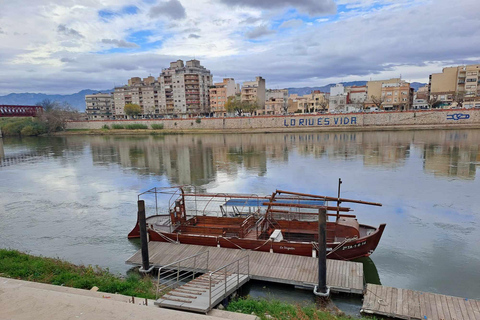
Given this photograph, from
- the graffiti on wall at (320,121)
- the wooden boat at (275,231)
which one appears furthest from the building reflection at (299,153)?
the graffiti on wall at (320,121)

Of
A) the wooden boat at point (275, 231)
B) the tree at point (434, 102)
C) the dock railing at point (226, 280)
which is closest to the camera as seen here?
the dock railing at point (226, 280)

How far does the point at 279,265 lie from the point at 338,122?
5666 centimetres

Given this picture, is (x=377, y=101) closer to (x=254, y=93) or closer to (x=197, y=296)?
(x=254, y=93)

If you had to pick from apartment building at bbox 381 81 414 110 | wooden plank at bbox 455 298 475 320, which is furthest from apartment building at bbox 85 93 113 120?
wooden plank at bbox 455 298 475 320

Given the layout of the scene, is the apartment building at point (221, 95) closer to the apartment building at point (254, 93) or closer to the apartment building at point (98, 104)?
the apartment building at point (254, 93)

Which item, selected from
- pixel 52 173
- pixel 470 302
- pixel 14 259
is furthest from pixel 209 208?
pixel 52 173

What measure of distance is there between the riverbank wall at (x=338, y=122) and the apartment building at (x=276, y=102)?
69.8ft

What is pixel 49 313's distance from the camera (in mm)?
5086

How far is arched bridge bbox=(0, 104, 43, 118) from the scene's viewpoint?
80.9 m

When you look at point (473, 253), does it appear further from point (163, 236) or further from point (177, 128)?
point (177, 128)

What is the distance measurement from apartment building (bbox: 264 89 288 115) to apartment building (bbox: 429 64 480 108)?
38.2 metres

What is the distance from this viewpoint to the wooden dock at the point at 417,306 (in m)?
6.72

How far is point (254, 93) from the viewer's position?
86938mm

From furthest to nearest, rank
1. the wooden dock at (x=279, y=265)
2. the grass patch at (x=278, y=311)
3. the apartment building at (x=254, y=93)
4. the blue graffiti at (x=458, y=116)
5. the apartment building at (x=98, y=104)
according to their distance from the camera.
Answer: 1. the apartment building at (x=98, y=104)
2. the apartment building at (x=254, y=93)
3. the blue graffiti at (x=458, y=116)
4. the wooden dock at (x=279, y=265)
5. the grass patch at (x=278, y=311)
